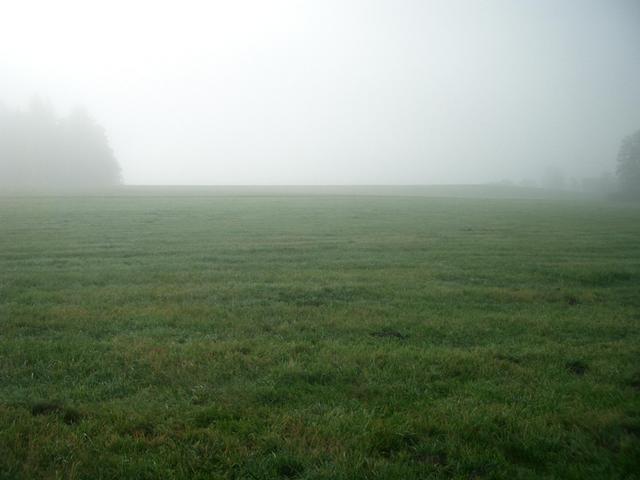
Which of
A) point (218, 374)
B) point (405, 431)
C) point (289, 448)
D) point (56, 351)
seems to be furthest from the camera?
point (56, 351)

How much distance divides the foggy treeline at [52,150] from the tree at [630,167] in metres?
92.0

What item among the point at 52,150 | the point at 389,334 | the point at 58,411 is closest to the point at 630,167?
the point at 389,334

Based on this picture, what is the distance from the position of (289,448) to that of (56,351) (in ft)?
16.6

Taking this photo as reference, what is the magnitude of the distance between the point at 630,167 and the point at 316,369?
93415mm

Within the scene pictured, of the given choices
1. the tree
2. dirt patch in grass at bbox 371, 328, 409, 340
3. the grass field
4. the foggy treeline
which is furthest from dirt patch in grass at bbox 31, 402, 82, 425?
the tree

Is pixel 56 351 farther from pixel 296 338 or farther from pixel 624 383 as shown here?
pixel 624 383

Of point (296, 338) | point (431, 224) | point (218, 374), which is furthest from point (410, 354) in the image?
point (431, 224)

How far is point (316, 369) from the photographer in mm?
7219

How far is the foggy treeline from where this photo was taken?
2803 inches

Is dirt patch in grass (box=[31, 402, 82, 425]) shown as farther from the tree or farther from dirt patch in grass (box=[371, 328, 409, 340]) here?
the tree

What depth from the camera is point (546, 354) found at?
8.14m

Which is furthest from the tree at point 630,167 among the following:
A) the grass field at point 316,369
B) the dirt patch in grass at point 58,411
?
the dirt patch in grass at point 58,411

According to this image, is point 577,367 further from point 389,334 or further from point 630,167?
point 630,167

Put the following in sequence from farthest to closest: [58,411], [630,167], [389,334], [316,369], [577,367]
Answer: [630,167], [389,334], [577,367], [316,369], [58,411]
